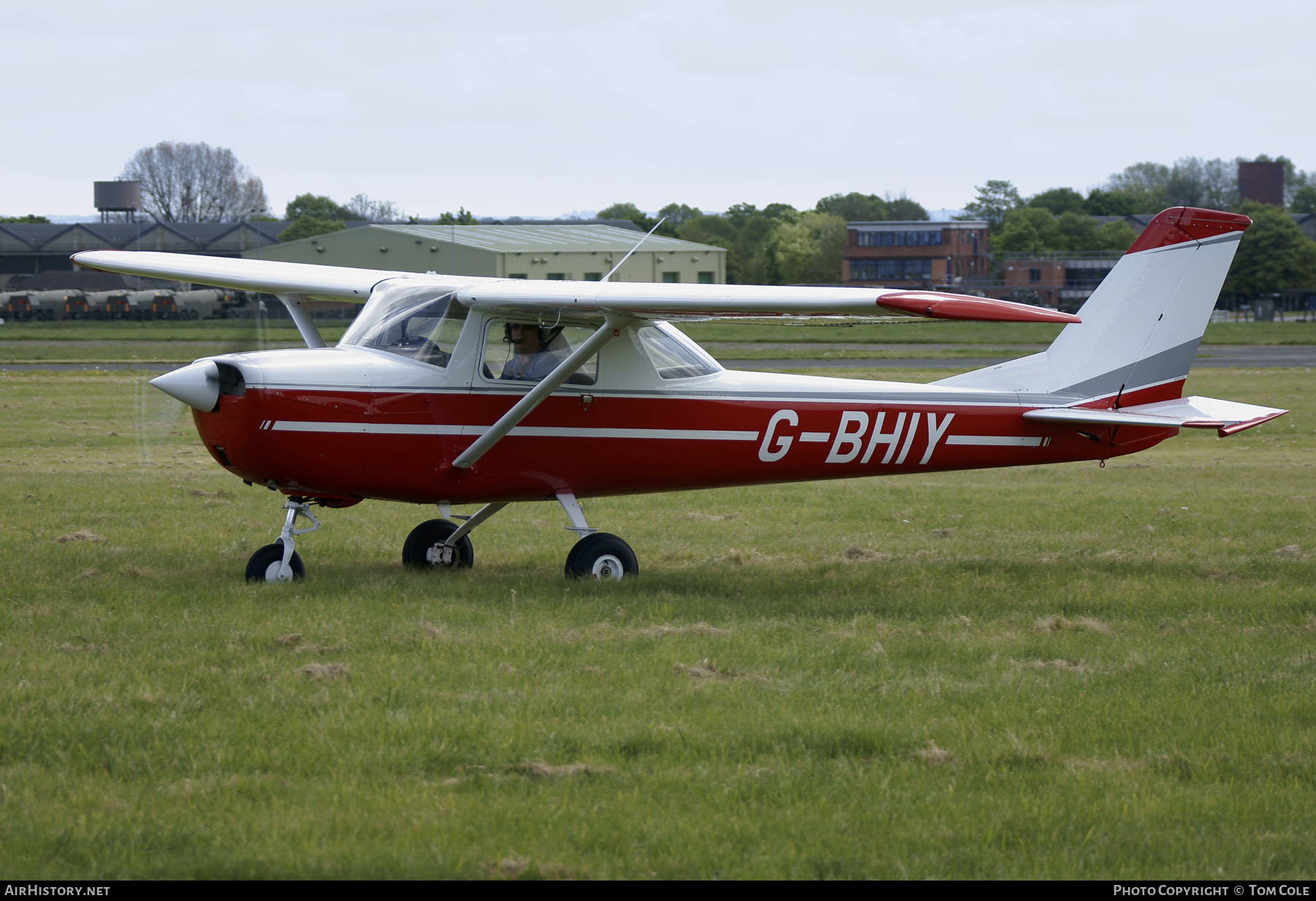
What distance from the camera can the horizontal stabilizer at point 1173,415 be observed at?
372 inches

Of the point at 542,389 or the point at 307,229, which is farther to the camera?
the point at 307,229

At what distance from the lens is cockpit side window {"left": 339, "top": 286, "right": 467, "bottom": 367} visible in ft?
28.7

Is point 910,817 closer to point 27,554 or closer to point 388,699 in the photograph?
point 388,699

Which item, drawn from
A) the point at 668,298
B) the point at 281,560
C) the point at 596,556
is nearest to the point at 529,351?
the point at 668,298

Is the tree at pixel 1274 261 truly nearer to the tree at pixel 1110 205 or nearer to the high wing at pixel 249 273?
the tree at pixel 1110 205

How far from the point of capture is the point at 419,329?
8781mm

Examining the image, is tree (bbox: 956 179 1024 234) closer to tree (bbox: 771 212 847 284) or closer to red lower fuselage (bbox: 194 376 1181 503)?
tree (bbox: 771 212 847 284)

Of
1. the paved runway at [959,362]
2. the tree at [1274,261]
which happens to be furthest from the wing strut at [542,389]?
the tree at [1274,261]

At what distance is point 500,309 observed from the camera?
878 cm

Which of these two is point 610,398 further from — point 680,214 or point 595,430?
point 680,214

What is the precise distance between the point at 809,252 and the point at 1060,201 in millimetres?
51917

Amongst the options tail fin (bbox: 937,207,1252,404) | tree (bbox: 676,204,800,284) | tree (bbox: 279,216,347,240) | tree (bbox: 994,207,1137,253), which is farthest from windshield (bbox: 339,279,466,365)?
tree (bbox: 994,207,1137,253)

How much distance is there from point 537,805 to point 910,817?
141 centimetres
